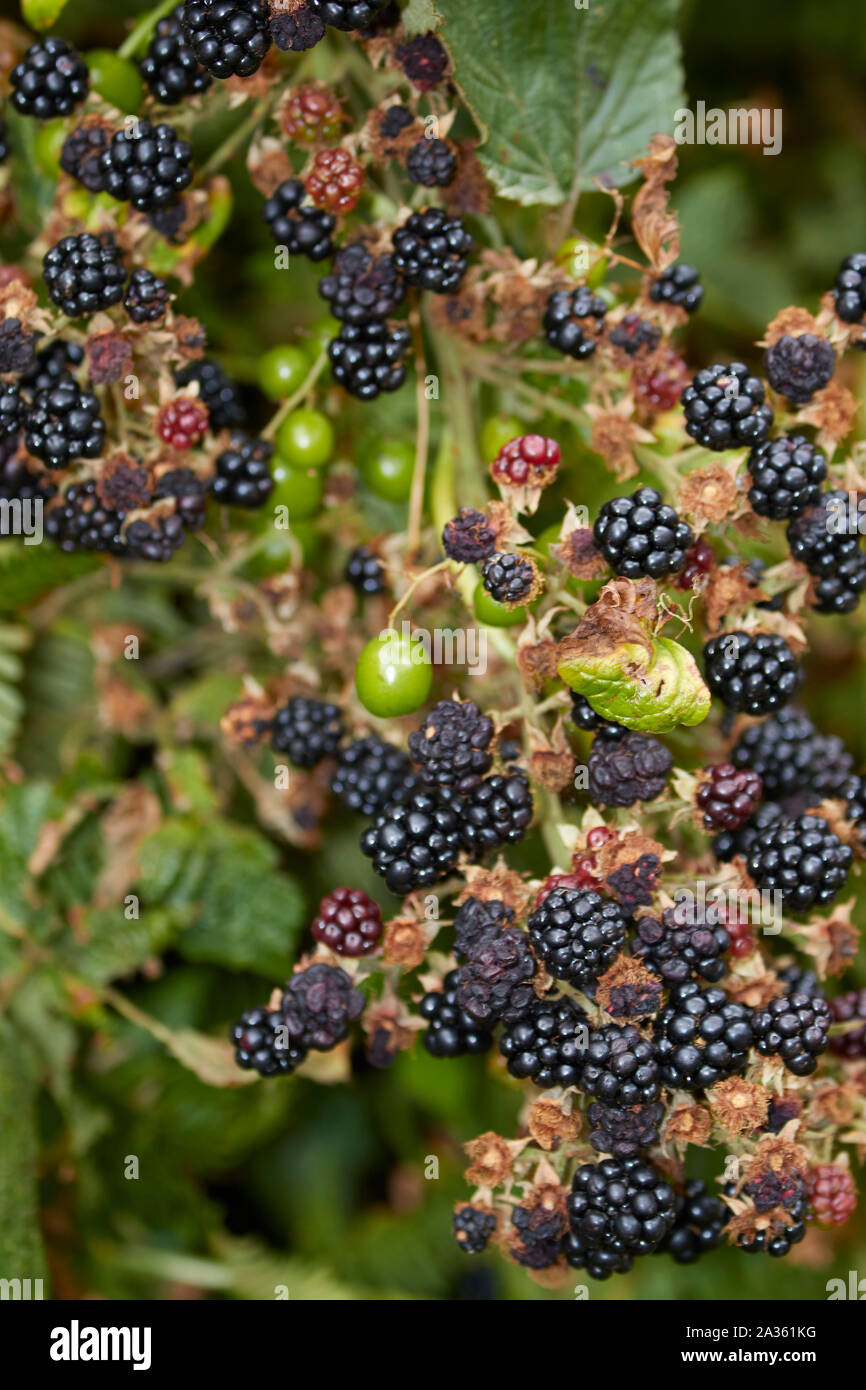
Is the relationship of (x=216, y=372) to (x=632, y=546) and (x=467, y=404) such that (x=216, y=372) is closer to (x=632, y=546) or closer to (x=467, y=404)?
(x=467, y=404)

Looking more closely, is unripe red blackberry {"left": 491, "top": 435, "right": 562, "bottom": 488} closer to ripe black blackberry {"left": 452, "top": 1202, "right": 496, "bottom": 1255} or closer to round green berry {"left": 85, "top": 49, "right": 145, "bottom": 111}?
round green berry {"left": 85, "top": 49, "right": 145, "bottom": 111}

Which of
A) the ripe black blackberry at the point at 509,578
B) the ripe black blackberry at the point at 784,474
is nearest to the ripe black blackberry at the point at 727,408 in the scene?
the ripe black blackberry at the point at 784,474

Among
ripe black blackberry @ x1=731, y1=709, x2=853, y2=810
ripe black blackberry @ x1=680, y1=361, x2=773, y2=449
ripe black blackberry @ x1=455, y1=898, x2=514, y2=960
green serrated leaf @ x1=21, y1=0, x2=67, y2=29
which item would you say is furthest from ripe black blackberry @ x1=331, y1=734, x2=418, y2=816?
green serrated leaf @ x1=21, y1=0, x2=67, y2=29

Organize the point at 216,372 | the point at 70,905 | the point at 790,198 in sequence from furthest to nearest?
the point at 790,198
the point at 70,905
the point at 216,372

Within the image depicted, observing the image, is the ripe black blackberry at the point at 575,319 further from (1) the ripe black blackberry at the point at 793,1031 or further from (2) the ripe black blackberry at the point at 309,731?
(1) the ripe black blackberry at the point at 793,1031

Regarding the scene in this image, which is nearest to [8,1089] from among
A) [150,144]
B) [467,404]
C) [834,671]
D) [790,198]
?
[467,404]

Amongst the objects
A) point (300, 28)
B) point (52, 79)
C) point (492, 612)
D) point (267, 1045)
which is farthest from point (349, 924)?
point (52, 79)

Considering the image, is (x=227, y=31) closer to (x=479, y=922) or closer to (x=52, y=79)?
(x=52, y=79)
